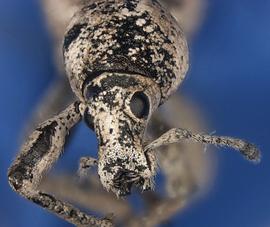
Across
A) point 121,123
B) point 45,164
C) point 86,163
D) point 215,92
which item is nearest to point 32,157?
point 45,164

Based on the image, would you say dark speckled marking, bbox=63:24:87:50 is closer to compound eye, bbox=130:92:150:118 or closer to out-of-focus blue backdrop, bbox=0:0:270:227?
compound eye, bbox=130:92:150:118

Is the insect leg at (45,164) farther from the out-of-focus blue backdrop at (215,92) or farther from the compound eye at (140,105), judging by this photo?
the out-of-focus blue backdrop at (215,92)

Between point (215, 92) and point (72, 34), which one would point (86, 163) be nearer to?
point (72, 34)

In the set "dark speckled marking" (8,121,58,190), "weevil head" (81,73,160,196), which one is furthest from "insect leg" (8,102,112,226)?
"weevil head" (81,73,160,196)

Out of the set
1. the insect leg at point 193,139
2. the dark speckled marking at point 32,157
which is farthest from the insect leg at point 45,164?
the insect leg at point 193,139

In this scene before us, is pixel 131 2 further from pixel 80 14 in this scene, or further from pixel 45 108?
pixel 45 108

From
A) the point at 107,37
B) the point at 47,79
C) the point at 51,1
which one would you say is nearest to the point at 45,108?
the point at 47,79
